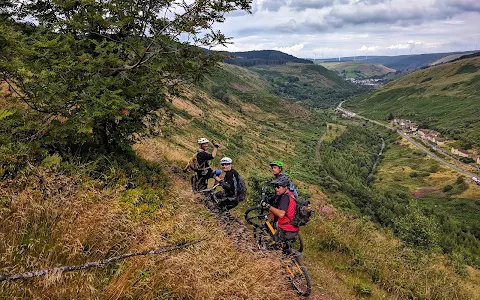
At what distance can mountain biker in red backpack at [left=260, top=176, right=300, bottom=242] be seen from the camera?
6645 millimetres

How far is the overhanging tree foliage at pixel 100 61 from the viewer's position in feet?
23.2

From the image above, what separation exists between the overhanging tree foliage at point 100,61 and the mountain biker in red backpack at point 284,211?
14.0ft

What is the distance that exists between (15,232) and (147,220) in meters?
1.97

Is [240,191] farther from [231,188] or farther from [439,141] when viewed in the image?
[439,141]

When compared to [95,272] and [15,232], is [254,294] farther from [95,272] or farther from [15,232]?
[15,232]

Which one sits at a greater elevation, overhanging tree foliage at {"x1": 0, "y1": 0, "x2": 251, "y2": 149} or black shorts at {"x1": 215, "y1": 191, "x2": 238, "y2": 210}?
overhanging tree foliage at {"x1": 0, "y1": 0, "x2": 251, "y2": 149}

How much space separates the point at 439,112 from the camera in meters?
189

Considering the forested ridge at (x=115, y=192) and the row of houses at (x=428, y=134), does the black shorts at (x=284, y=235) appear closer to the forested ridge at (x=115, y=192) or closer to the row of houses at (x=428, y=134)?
the forested ridge at (x=115, y=192)

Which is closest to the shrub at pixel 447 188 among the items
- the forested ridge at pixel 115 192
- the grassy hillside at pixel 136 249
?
the forested ridge at pixel 115 192

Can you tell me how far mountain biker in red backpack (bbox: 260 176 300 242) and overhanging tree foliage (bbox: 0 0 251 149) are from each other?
4.26 meters

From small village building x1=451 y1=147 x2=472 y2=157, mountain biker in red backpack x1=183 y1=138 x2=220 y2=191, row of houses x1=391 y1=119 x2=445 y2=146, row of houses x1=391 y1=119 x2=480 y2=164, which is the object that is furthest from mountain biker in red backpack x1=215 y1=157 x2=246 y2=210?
row of houses x1=391 y1=119 x2=445 y2=146

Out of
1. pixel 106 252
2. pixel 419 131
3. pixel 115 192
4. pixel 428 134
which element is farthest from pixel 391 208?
pixel 419 131

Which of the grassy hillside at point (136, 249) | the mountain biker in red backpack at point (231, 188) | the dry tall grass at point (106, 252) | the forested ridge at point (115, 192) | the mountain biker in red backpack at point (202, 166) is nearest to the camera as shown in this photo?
the dry tall grass at point (106, 252)

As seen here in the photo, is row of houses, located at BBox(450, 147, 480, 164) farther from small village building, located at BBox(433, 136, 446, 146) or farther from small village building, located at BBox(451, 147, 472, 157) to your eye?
small village building, located at BBox(433, 136, 446, 146)
